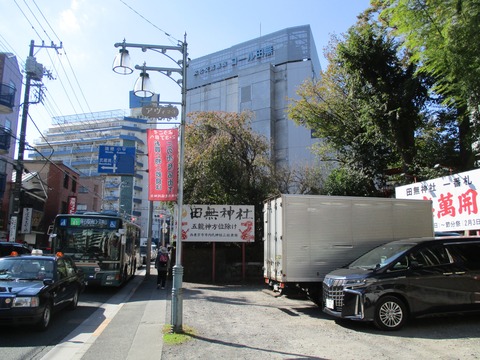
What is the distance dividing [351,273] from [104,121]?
9454 centimetres

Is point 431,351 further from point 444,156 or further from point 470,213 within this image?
point 444,156

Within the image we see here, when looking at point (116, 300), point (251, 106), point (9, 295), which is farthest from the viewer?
point (251, 106)

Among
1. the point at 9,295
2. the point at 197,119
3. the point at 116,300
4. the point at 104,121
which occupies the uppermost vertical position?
the point at 104,121

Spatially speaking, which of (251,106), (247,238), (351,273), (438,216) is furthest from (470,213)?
(251,106)

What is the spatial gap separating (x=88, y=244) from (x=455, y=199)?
12575mm

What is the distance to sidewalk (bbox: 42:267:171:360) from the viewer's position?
22.0 feet

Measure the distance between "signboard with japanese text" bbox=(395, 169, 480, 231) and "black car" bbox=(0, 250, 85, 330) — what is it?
1140cm

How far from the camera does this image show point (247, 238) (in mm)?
17734

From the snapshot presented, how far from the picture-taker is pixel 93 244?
48.2 ft

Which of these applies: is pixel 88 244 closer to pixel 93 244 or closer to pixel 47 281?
pixel 93 244

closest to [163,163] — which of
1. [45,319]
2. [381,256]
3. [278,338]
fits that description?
[45,319]

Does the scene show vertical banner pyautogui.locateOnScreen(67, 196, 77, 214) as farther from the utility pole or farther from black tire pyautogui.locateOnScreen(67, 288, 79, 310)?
black tire pyautogui.locateOnScreen(67, 288, 79, 310)

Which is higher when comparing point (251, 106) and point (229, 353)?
point (251, 106)

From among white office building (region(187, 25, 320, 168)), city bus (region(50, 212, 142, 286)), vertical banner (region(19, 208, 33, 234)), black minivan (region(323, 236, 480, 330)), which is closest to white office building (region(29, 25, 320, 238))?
white office building (region(187, 25, 320, 168))
